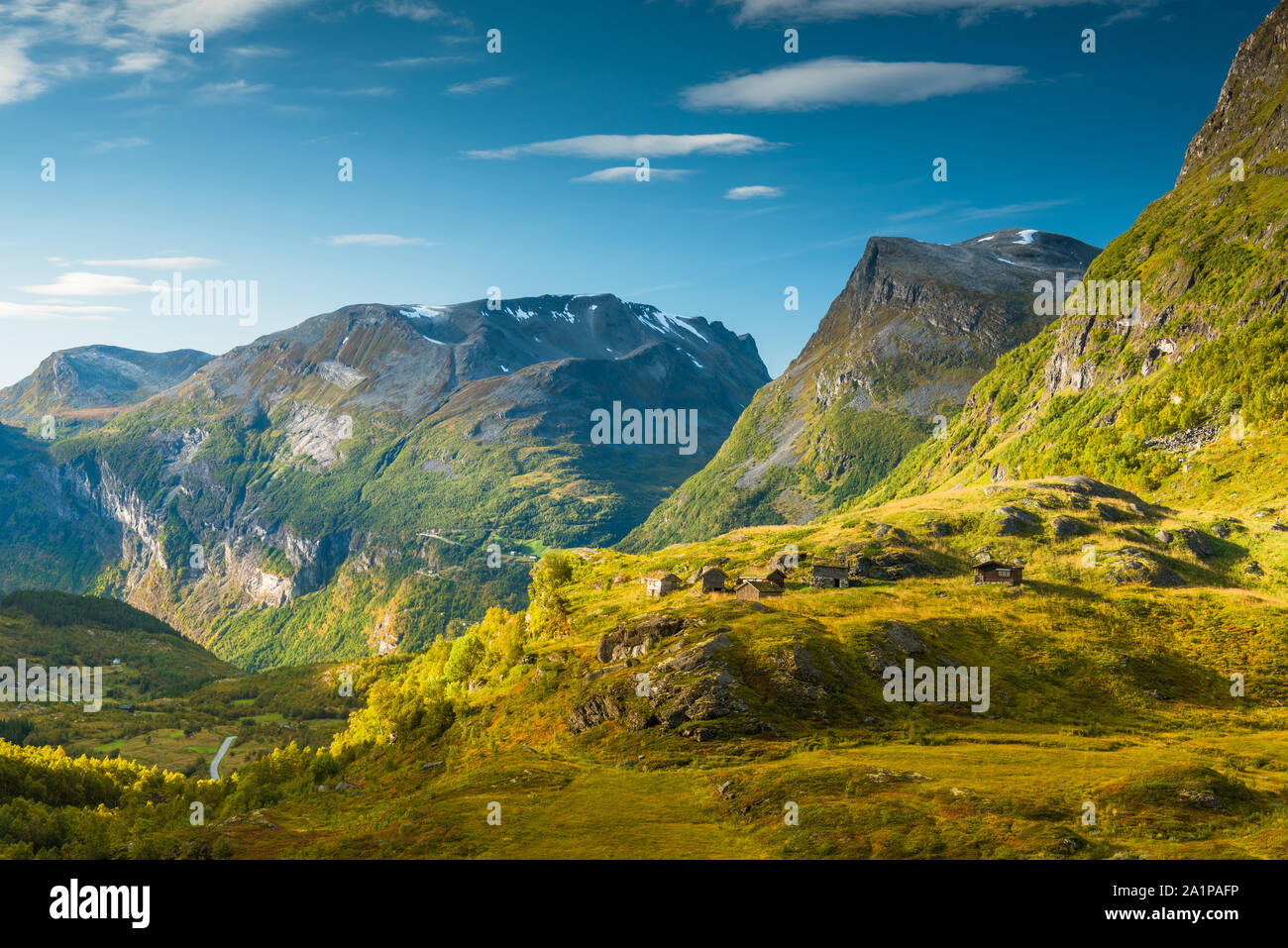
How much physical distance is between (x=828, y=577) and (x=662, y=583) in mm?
26359

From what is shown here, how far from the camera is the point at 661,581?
131 metres

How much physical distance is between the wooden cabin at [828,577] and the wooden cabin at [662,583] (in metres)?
22.2

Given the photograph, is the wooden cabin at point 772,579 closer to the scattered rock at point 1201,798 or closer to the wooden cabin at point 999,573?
the wooden cabin at point 999,573

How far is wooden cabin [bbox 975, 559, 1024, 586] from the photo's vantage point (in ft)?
389

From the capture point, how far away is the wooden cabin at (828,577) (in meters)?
123

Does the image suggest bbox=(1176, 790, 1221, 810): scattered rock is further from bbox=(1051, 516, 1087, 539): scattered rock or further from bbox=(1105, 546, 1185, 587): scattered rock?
bbox=(1051, 516, 1087, 539): scattered rock

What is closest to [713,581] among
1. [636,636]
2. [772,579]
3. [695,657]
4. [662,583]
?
[772,579]

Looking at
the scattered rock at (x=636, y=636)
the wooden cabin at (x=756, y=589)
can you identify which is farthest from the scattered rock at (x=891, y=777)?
the wooden cabin at (x=756, y=589)

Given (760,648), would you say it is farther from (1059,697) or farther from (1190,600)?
(1190,600)

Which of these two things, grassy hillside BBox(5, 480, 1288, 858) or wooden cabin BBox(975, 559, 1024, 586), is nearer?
grassy hillside BBox(5, 480, 1288, 858)

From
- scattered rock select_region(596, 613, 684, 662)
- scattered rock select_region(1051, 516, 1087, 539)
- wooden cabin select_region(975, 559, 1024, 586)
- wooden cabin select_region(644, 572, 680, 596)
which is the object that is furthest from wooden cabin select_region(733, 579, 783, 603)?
scattered rock select_region(1051, 516, 1087, 539)

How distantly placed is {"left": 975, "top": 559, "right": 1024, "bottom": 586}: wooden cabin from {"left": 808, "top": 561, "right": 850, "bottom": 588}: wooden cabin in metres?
19.1
